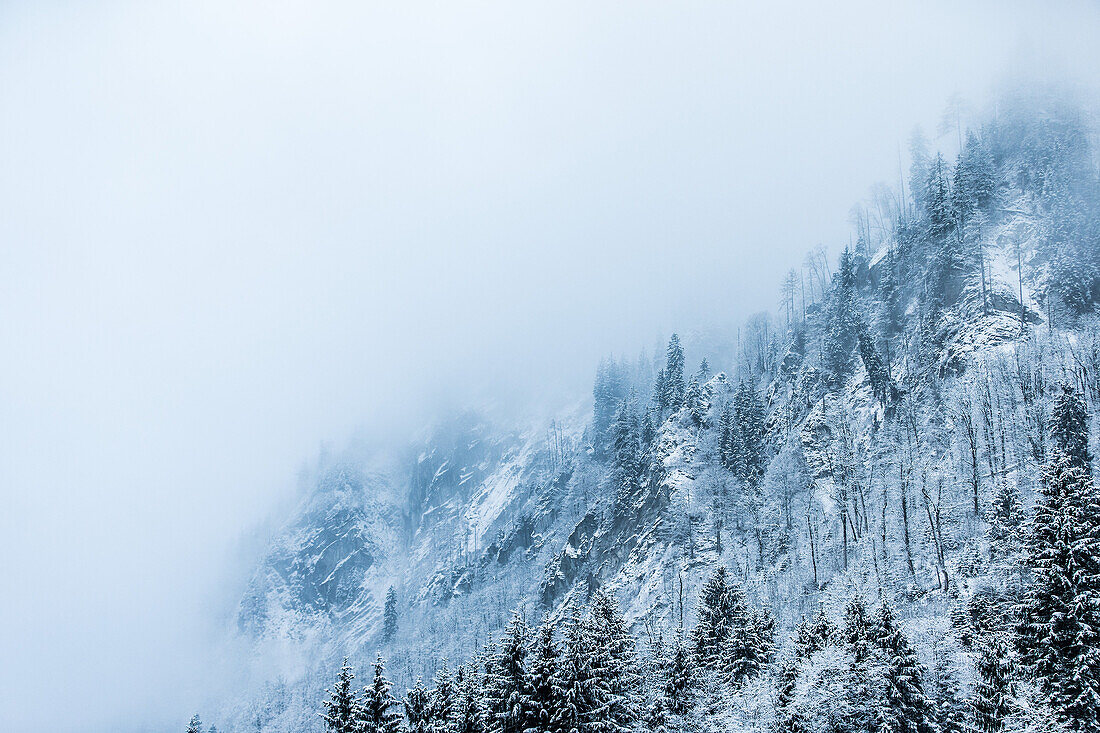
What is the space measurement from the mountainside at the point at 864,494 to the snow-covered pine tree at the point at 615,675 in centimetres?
38

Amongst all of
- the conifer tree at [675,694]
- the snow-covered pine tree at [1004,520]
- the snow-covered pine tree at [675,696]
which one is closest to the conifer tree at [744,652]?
the snow-covered pine tree at [675,696]

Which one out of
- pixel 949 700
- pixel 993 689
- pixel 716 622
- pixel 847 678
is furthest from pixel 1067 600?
pixel 716 622

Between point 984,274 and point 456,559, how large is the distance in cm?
14187

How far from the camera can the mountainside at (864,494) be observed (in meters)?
34.4

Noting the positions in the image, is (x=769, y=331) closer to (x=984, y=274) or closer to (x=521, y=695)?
(x=984, y=274)

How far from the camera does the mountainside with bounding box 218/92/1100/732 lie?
3441cm

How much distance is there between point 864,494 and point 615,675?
64242 mm

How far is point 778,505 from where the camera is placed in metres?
96.6

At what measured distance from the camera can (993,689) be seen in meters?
32.2

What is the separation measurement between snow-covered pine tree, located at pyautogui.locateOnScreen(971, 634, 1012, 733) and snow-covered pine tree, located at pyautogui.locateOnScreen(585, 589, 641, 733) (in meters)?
15.8

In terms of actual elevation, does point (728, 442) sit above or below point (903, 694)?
above

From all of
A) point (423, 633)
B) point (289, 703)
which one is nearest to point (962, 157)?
point (423, 633)

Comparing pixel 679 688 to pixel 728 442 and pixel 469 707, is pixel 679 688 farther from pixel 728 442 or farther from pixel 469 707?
pixel 728 442

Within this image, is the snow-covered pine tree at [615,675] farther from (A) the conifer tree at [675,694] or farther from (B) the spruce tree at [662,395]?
(B) the spruce tree at [662,395]
